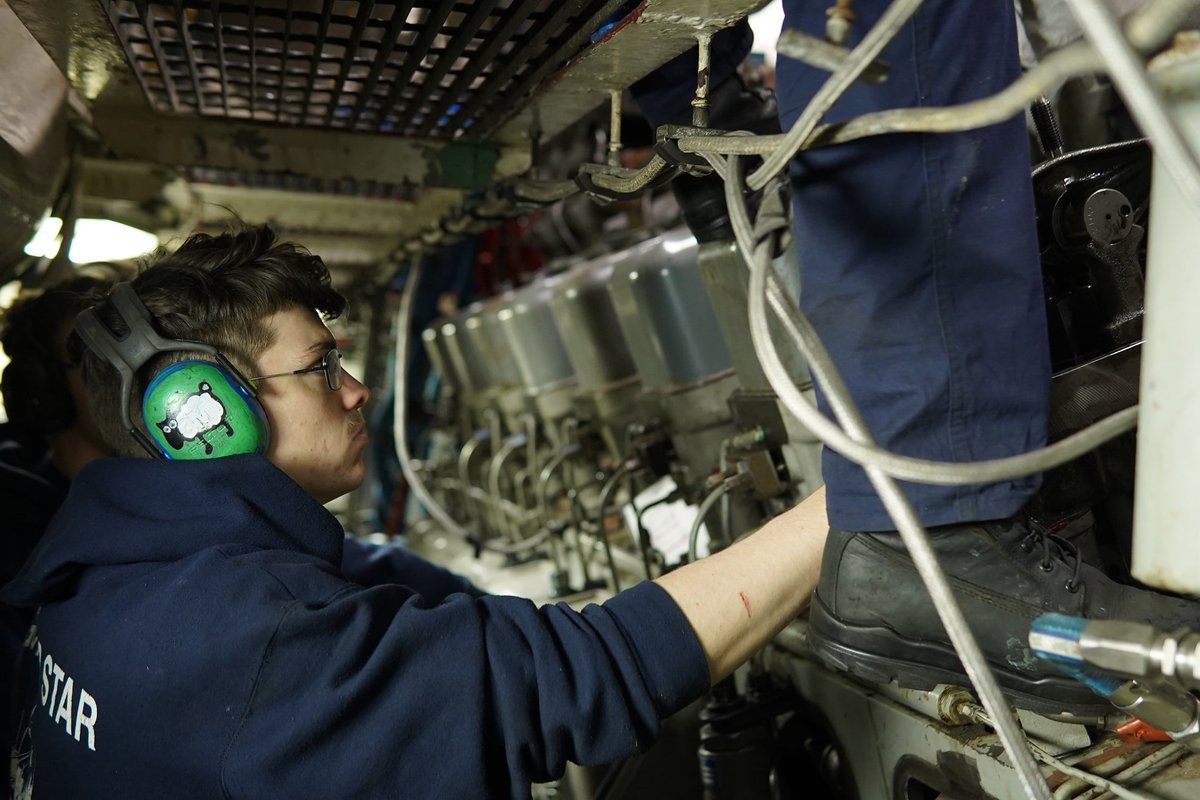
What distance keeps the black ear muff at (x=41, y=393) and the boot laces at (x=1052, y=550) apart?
6.82 ft

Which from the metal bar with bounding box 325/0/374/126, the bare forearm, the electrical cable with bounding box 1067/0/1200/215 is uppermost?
the metal bar with bounding box 325/0/374/126

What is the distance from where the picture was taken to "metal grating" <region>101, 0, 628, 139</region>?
1.43 meters

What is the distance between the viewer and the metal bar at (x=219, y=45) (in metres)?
1.39

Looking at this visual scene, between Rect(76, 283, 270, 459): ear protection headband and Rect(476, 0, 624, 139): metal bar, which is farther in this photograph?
Rect(476, 0, 624, 139): metal bar

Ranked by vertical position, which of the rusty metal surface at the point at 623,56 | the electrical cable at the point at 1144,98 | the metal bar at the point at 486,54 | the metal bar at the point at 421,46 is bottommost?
the electrical cable at the point at 1144,98

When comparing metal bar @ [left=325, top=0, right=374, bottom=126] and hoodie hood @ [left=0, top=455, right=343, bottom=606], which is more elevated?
metal bar @ [left=325, top=0, right=374, bottom=126]

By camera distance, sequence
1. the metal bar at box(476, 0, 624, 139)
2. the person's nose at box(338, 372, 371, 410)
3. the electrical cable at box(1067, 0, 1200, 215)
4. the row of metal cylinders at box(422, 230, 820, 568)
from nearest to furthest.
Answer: the electrical cable at box(1067, 0, 1200, 215)
the metal bar at box(476, 0, 624, 139)
the person's nose at box(338, 372, 371, 410)
the row of metal cylinders at box(422, 230, 820, 568)

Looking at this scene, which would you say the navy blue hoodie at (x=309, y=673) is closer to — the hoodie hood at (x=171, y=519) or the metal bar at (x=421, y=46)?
the hoodie hood at (x=171, y=519)

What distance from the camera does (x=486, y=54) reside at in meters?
1.57

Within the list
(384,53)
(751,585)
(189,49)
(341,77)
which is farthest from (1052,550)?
(189,49)

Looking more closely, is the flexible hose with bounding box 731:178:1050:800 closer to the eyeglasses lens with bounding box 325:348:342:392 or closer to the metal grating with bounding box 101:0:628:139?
the metal grating with bounding box 101:0:628:139

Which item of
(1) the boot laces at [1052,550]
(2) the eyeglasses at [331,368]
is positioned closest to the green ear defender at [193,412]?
(2) the eyeglasses at [331,368]

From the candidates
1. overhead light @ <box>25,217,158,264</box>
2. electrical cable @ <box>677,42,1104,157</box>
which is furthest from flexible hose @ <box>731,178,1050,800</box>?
overhead light @ <box>25,217,158,264</box>

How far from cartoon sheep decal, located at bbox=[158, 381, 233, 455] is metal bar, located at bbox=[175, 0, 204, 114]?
55 centimetres
